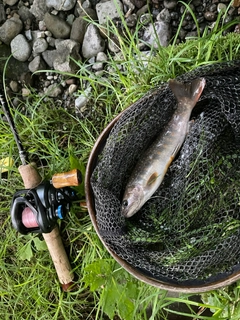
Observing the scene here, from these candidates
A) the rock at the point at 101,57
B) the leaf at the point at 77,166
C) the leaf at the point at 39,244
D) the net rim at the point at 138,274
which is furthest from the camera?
the rock at the point at 101,57

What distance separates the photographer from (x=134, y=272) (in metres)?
1.74

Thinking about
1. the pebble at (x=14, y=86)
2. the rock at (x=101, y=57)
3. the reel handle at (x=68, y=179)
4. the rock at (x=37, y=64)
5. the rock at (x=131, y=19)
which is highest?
the rock at (x=131, y=19)

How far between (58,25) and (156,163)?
114cm

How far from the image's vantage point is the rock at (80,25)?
2445 millimetres

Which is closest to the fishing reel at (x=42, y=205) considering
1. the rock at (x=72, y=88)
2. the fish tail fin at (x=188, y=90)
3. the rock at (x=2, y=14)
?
the fish tail fin at (x=188, y=90)

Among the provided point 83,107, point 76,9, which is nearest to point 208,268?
point 83,107

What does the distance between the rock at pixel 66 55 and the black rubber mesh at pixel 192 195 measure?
2.49ft

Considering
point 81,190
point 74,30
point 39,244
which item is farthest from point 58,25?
point 39,244

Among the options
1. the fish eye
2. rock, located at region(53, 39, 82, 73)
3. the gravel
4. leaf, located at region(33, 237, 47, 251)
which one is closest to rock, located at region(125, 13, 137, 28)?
the gravel

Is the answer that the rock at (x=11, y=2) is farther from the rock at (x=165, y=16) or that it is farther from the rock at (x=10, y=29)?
the rock at (x=165, y=16)

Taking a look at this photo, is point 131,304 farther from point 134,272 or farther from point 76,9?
point 76,9

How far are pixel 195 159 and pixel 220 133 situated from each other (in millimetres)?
142

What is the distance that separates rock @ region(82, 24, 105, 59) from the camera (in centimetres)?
240

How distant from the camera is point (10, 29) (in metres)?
2.58
